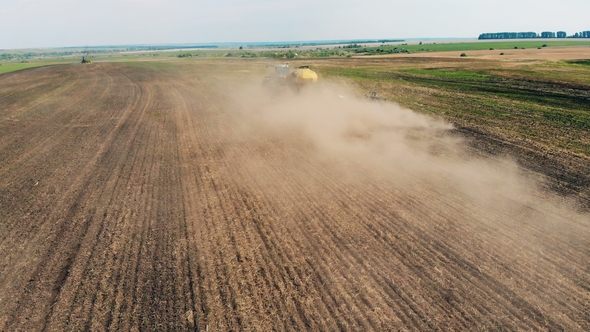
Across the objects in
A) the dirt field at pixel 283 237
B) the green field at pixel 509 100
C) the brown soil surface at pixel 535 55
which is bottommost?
the dirt field at pixel 283 237

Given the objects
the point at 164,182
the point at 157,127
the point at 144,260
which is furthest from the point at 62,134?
the point at 144,260

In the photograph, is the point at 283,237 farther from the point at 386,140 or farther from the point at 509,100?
the point at 509,100

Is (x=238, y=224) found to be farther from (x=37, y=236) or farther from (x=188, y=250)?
(x=37, y=236)

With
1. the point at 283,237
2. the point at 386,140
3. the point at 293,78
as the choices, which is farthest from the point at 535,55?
the point at 283,237

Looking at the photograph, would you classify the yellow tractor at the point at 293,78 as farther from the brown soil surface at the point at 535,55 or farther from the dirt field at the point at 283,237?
the brown soil surface at the point at 535,55

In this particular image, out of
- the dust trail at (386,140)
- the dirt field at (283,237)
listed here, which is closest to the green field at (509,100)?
the dust trail at (386,140)

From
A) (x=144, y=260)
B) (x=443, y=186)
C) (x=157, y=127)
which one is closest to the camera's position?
(x=144, y=260)

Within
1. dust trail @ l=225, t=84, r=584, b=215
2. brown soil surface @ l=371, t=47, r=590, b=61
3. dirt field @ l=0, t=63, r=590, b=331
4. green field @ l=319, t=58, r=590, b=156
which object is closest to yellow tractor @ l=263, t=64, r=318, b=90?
dust trail @ l=225, t=84, r=584, b=215

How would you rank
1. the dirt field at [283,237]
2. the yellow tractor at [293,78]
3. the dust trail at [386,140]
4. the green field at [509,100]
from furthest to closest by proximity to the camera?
the yellow tractor at [293,78] < the green field at [509,100] < the dust trail at [386,140] < the dirt field at [283,237]
